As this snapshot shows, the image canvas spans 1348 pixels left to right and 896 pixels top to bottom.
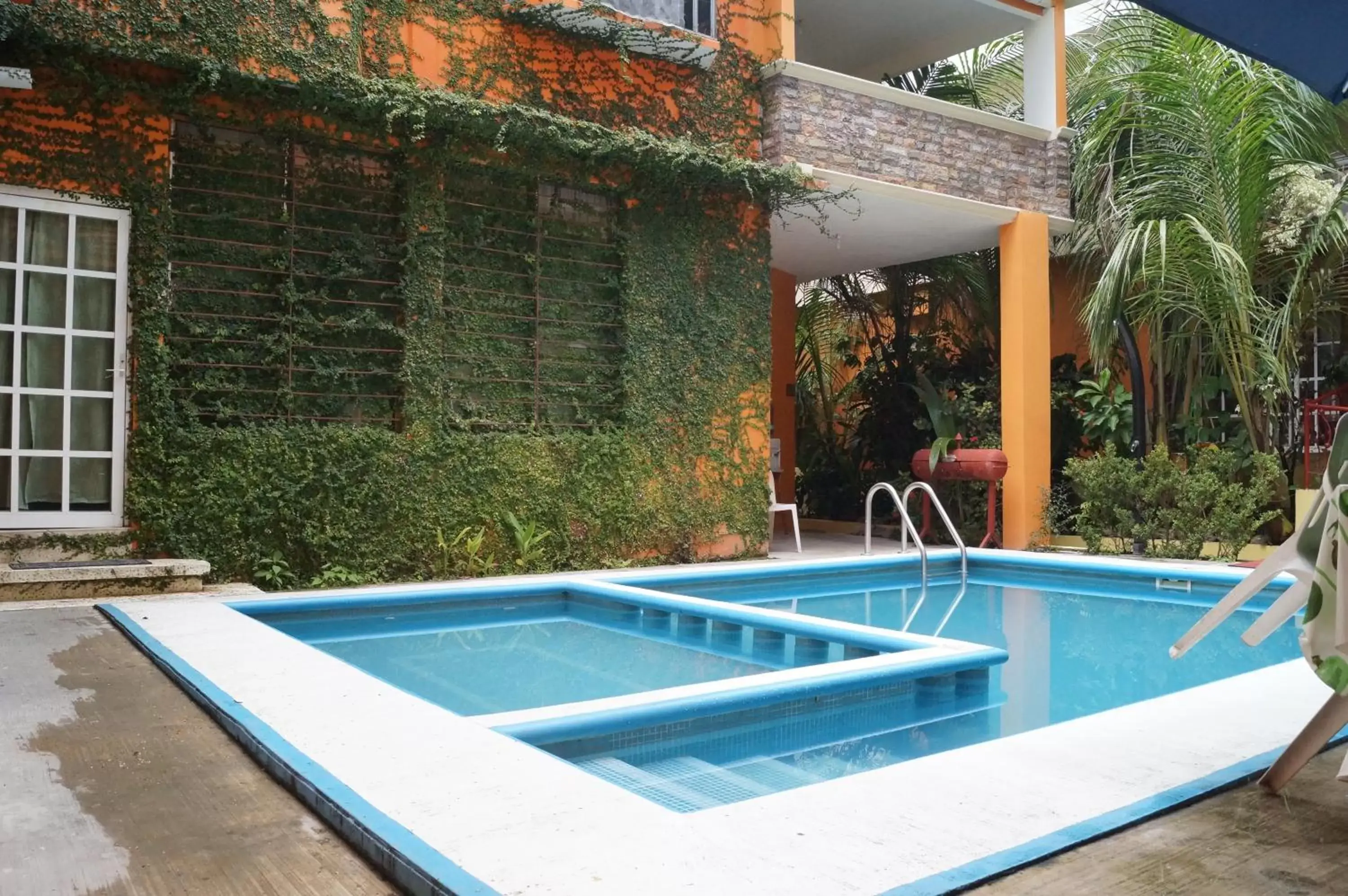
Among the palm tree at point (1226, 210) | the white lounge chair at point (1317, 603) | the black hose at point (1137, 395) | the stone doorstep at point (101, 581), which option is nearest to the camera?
the white lounge chair at point (1317, 603)

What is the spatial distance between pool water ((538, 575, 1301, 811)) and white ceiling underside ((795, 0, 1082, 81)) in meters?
6.19

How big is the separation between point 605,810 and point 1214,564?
7.33 metres

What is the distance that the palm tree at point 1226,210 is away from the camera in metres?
9.61

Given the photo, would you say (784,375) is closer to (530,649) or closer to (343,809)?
(530,649)

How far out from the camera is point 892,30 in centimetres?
1202

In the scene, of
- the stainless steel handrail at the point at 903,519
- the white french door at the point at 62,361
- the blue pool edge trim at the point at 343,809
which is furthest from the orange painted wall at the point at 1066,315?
the blue pool edge trim at the point at 343,809

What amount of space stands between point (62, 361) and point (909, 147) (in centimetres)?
752

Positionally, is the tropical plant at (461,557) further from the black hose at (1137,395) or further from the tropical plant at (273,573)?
the black hose at (1137,395)

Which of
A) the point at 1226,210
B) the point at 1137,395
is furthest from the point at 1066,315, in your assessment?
the point at 1226,210

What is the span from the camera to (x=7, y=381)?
22.7 ft

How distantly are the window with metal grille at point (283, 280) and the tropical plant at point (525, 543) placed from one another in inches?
47.6

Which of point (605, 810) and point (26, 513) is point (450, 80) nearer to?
point (26, 513)

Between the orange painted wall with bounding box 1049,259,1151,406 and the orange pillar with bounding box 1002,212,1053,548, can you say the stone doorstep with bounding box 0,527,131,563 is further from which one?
the orange painted wall with bounding box 1049,259,1151,406

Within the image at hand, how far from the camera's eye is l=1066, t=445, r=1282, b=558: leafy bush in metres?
9.31
